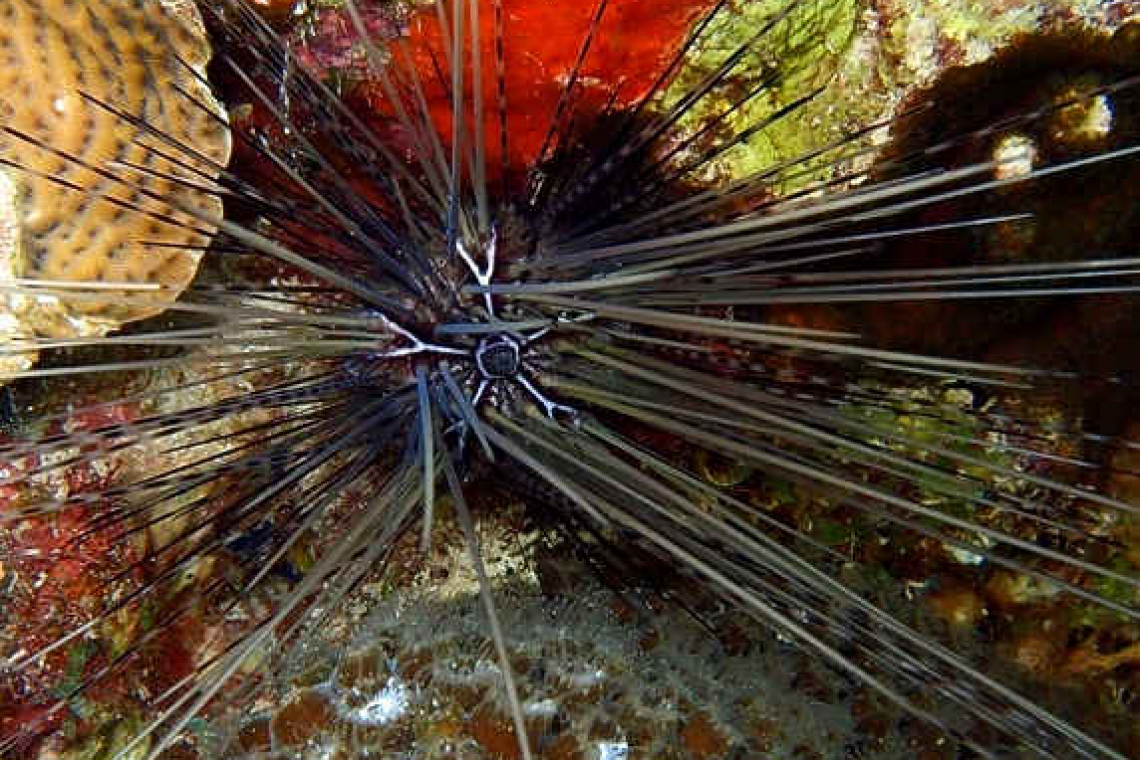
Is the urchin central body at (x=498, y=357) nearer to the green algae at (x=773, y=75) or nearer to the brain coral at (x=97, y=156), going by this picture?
the brain coral at (x=97, y=156)

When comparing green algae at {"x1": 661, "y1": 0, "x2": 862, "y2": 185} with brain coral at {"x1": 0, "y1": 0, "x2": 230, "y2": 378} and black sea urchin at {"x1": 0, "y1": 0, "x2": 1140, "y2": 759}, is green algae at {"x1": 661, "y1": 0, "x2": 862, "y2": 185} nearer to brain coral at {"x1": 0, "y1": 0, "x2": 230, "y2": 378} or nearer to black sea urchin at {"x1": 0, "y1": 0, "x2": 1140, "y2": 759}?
black sea urchin at {"x1": 0, "y1": 0, "x2": 1140, "y2": 759}

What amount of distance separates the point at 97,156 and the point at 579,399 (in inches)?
57.2

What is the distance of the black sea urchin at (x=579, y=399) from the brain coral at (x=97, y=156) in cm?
4

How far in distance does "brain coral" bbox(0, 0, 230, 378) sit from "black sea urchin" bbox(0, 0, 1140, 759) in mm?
40

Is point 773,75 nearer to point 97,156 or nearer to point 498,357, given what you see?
point 498,357

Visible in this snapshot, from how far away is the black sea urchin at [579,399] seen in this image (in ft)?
7.20

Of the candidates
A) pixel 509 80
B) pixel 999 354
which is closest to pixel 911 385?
pixel 999 354

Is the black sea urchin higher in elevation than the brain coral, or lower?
lower

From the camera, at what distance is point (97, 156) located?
7.82 ft

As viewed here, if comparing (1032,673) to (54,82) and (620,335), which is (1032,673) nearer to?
(620,335)

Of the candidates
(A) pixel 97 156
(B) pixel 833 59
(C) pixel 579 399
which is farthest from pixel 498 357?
(B) pixel 833 59

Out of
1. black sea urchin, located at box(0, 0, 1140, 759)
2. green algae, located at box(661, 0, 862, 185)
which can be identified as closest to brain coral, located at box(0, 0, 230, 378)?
black sea urchin, located at box(0, 0, 1140, 759)

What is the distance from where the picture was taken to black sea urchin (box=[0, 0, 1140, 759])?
7.20ft

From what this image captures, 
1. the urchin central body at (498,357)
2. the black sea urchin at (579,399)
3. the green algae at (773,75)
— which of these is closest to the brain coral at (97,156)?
the black sea urchin at (579,399)
